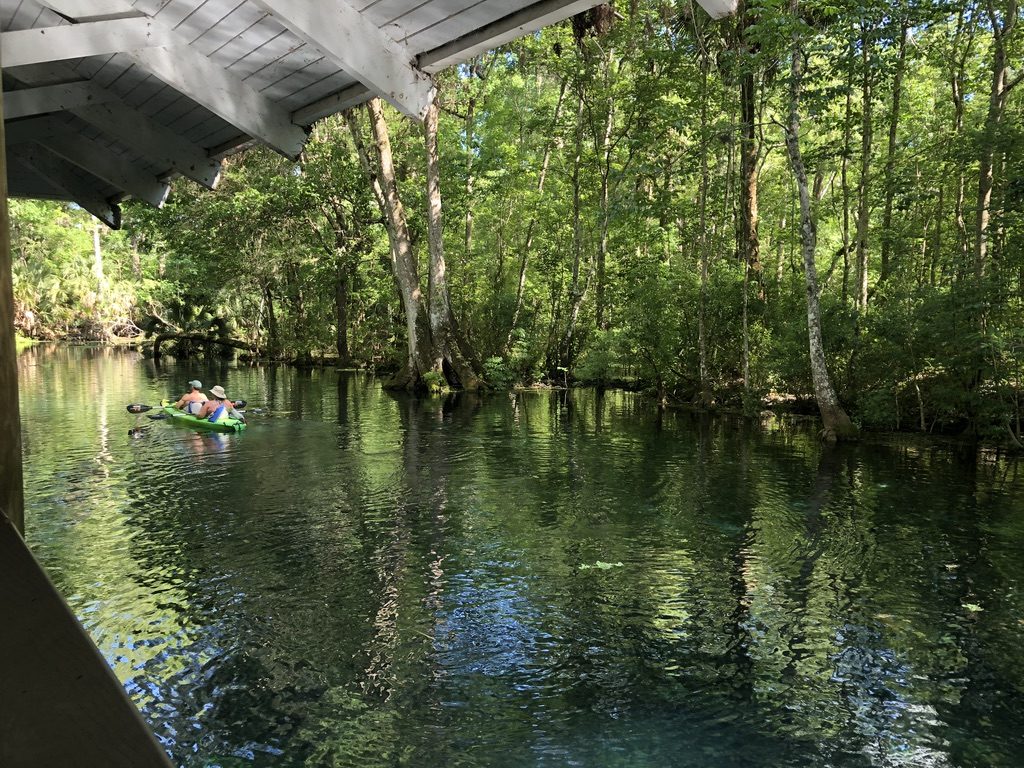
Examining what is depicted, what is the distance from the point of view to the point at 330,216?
113 feet

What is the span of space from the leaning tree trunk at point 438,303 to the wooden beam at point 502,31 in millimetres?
20828

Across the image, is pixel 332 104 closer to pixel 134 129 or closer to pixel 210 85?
pixel 210 85

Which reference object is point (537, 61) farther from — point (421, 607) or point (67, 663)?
point (67, 663)

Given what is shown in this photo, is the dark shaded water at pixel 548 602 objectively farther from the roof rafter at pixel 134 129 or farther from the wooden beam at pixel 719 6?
the wooden beam at pixel 719 6

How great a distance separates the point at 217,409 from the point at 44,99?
42.1ft

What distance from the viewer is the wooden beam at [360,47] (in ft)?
12.2

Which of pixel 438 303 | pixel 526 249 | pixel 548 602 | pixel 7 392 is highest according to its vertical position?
pixel 526 249

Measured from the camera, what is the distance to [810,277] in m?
15.7

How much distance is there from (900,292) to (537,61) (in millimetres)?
16417

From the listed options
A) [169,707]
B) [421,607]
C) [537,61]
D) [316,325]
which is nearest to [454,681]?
[421,607]

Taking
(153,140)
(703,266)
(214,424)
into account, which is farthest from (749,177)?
(153,140)

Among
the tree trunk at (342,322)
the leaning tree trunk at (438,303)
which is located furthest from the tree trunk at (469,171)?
the tree trunk at (342,322)

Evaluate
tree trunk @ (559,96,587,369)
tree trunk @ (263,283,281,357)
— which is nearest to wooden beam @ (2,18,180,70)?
tree trunk @ (559,96,587,369)

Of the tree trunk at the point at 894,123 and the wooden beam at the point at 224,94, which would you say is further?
the tree trunk at the point at 894,123
